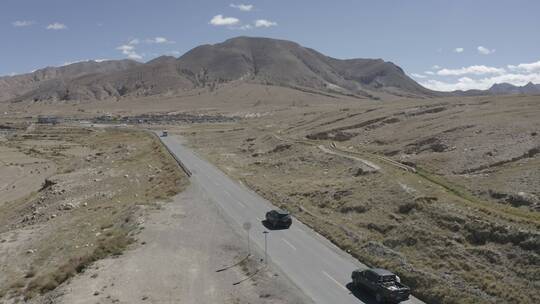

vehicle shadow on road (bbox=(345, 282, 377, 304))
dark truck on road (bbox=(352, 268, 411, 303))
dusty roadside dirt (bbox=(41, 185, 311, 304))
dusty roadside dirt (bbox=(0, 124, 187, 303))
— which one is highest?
dark truck on road (bbox=(352, 268, 411, 303))

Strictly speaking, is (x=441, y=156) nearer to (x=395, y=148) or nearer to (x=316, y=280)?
(x=395, y=148)

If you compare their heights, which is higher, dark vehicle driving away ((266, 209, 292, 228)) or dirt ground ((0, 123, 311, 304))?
dark vehicle driving away ((266, 209, 292, 228))

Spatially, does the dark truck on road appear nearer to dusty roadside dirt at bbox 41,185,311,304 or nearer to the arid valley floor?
the arid valley floor

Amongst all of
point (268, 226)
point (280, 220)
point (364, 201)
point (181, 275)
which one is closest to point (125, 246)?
point (181, 275)

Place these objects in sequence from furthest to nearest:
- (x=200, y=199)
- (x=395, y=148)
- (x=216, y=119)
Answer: (x=216, y=119), (x=395, y=148), (x=200, y=199)

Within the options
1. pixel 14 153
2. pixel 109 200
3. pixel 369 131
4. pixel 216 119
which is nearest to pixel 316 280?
pixel 109 200

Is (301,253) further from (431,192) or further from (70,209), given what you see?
(70,209)

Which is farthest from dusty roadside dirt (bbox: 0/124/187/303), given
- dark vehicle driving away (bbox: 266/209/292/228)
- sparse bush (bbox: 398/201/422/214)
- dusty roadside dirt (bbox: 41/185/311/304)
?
sparse bush (bbox: 398/201/422/214)
